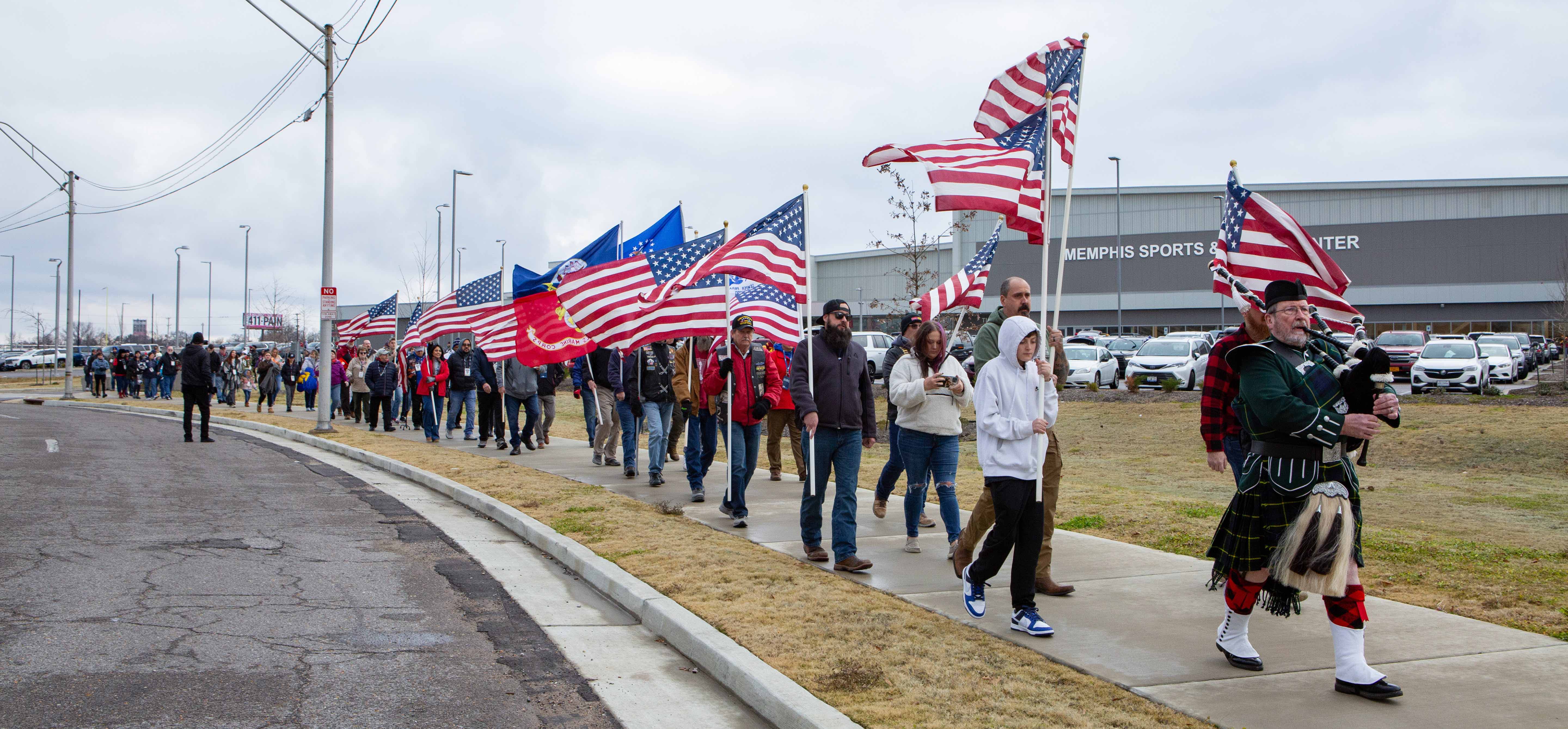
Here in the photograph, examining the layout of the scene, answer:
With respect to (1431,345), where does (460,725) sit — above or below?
below

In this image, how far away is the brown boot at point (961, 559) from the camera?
6.49m

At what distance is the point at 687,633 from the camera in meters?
5.81

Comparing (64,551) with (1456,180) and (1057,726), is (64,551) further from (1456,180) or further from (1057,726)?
(1456,180)

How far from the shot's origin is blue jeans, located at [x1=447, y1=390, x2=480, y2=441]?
62.9ft

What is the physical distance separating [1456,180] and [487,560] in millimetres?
65699

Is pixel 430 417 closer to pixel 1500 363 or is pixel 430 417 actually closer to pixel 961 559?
pixel 961 559

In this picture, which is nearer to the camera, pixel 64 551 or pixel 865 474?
pixel 64 551

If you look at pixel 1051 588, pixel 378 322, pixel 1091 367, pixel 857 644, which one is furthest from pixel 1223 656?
pixel 1091 367

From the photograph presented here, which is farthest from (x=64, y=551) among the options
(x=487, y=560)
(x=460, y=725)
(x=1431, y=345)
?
(x=1431, y=345)

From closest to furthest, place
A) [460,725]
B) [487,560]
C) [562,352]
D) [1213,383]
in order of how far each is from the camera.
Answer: [460,725] → [1213,383] → [487,560] → [562,352]

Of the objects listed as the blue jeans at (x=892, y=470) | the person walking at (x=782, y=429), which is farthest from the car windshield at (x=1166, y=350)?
the blue jeans at (x=892, y=470)

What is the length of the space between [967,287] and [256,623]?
6.52 metres

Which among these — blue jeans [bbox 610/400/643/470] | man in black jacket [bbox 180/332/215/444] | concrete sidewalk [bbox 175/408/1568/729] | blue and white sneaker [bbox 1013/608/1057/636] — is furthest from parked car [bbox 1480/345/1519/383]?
man in black jacket [bbox 180/332/215/444]

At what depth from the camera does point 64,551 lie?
7969 millimetres
